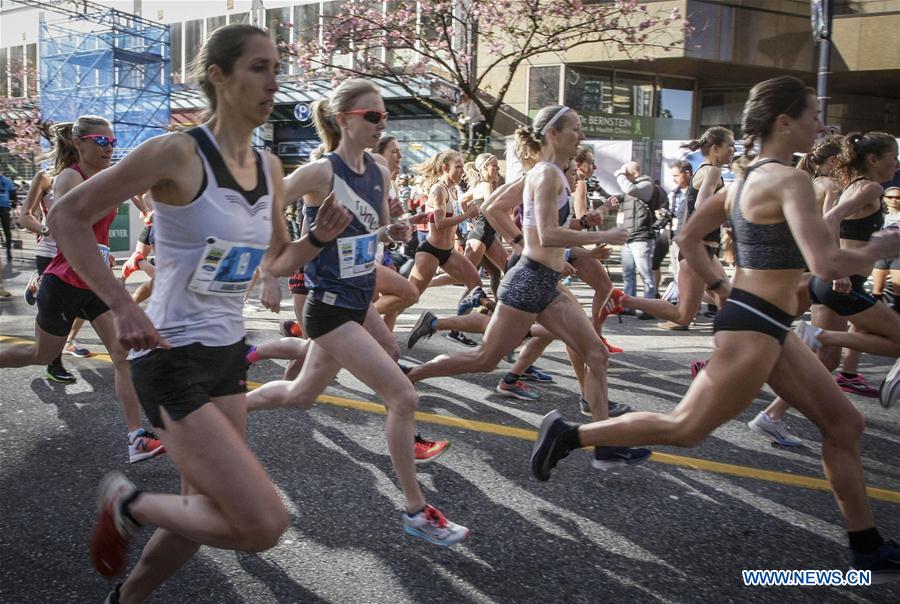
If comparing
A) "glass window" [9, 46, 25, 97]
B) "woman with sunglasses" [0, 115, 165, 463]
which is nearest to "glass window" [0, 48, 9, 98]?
"glass window" [9, 46, 25, 97]

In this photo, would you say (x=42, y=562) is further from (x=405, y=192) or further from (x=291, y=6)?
(x=291, y=6)

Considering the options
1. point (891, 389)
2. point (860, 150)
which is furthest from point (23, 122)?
point (891, 389)

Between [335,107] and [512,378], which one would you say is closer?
[335,107]

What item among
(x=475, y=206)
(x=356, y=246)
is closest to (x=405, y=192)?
(x=475, y=206)

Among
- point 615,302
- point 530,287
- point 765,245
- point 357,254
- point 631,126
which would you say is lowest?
point 615,302

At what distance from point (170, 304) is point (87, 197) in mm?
390

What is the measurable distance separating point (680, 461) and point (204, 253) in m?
3.01

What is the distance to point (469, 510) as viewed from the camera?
3830mm

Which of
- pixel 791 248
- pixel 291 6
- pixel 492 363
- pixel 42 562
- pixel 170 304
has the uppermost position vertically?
pixel 291 6

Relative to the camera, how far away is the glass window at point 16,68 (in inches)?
1439

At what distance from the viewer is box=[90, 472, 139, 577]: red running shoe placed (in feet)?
8.32

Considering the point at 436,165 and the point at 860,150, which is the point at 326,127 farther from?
the point at 436,165

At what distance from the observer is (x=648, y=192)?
1042 centimetres

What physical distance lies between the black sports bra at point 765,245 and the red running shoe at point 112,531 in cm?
232
